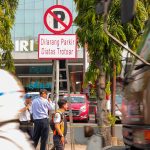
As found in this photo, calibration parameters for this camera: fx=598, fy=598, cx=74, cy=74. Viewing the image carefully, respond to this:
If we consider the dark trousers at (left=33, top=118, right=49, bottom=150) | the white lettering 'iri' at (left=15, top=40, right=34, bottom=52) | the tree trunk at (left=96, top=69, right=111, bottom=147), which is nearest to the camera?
the tree trunk at (left=96, top=69, right=111, bottom=147)

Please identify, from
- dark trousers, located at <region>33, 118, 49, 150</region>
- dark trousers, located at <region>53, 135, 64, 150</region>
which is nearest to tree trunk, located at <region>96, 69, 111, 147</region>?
dark trousers, located at <region>33, 118, 49, 150</region>

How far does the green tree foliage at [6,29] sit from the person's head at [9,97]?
12271 millimetres

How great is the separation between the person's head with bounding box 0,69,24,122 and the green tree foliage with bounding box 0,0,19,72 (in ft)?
40.3

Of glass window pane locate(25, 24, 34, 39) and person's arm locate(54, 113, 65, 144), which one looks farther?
glass window pane locate(25, 24, 34, 39)

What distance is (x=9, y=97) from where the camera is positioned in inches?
155

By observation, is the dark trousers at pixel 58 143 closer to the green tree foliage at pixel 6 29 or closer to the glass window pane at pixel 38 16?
the green tree foliage at pixel 6 29

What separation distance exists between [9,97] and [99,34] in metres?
7.72

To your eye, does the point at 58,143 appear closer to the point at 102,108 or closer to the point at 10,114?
the point at 102,108

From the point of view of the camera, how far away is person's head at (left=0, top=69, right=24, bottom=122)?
3.89 metres

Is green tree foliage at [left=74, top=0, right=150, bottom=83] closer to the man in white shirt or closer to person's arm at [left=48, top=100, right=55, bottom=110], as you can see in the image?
person's arm at [left=48, top=100, right=55, bottom=110]

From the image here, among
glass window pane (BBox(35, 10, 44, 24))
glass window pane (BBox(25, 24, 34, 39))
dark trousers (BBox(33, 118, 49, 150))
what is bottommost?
dark trousers (BBox(33, 118, 49, 150))

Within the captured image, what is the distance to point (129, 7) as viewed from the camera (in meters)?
4.49

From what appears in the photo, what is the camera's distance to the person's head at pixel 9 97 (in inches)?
153

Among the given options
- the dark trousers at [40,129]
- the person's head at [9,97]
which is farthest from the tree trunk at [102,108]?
the person's head at [9,97]
